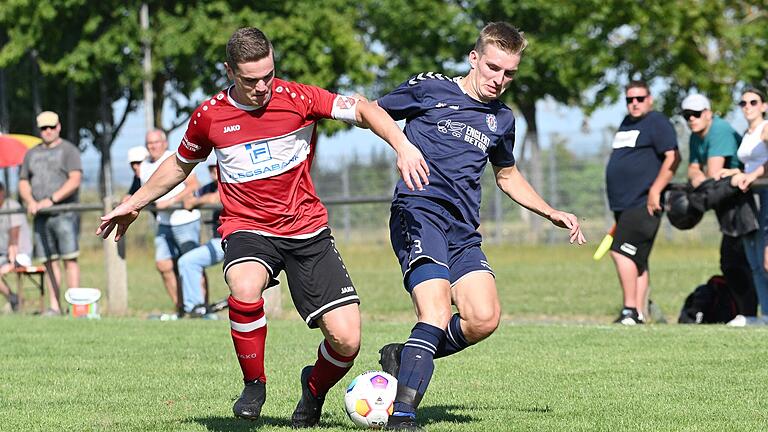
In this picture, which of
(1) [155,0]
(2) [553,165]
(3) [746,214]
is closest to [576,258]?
(2) [553,165]

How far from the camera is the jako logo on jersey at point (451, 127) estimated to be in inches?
268

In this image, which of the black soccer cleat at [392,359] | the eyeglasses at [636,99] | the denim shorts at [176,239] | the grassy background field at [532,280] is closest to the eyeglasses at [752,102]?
the eyeglasses at [636,99]

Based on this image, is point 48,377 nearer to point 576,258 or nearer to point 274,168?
point 274,168

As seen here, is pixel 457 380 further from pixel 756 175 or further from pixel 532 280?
pixel 532 280

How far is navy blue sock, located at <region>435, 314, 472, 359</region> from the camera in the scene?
6.71 metres

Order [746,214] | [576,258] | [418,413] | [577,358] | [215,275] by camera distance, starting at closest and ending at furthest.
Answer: [418,413]
[577,358]
[746,214]
[215,275]
[576,258]

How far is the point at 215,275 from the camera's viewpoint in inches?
850

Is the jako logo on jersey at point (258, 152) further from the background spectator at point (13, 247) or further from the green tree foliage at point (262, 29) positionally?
the green tree foliage at point (262, 29)

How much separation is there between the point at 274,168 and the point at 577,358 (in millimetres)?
3541

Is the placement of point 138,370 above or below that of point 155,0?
below

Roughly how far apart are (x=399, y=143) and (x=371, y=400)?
128 cm

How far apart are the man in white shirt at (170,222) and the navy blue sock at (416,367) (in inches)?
315

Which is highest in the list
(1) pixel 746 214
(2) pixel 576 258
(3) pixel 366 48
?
(3) pixel 366 48

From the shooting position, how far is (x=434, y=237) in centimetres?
654
